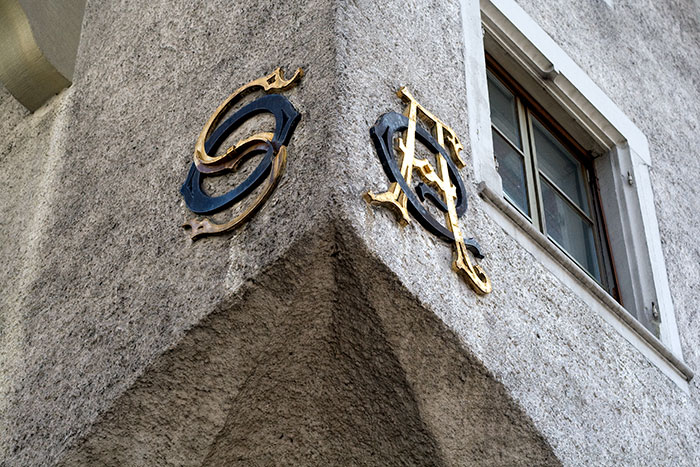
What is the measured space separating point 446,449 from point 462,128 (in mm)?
955

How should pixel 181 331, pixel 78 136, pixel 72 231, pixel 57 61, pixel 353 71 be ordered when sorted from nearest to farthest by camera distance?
pixel 181 331
pixel 353 71
pixel 72 231
pixel 78 136
pixel 57 61

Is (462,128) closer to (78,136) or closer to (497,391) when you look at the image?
(497,391)

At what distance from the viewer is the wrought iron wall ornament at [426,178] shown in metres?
2.76

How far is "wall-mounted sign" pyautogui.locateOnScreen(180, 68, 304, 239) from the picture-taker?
2727mm

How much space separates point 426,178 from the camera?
9.54 feet

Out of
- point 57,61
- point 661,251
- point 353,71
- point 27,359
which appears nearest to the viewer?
point 353,71

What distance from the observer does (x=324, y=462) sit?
109 inches

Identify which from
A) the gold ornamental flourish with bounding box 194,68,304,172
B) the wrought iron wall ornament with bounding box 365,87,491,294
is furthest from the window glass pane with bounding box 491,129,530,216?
the gold ornamental flourish with bounding box 194,68,304,172

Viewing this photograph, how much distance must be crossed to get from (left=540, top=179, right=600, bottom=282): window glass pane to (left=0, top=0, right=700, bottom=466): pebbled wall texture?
0.62m

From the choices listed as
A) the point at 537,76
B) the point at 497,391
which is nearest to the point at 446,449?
the point at 497,391

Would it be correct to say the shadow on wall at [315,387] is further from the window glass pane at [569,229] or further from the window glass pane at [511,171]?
the window glass pane at [569,229]

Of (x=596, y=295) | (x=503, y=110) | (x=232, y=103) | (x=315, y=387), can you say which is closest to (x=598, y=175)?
(x=503, y=110)

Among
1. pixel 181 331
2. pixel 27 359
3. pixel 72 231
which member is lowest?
pixel 181 331

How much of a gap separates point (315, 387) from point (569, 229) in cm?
171
